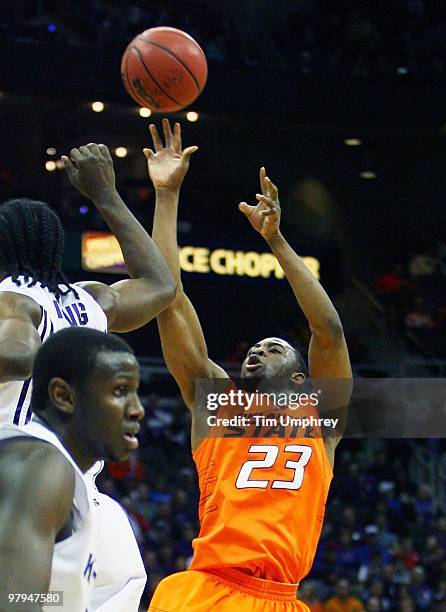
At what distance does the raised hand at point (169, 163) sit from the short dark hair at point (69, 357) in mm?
1972

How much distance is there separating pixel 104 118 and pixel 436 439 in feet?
23.4

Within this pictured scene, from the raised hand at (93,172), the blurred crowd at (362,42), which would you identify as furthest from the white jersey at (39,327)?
the blurred crowd at (362,42)

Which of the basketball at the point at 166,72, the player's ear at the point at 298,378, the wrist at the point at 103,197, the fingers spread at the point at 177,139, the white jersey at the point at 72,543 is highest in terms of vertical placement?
the basketball at the point at 166,72

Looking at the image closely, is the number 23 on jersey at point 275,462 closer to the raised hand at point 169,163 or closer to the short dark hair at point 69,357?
the raised hand at point 169,163

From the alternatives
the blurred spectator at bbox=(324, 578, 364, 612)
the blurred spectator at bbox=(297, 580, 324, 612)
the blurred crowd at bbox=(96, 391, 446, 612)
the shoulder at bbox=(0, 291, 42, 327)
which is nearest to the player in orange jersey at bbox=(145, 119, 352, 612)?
the shoulder at bbox=(0, 291, 42, 327)

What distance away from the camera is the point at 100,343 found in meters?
2.41

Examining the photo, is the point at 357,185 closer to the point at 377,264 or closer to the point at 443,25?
the point at 377,264

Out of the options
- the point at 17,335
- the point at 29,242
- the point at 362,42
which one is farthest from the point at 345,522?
the point at 17,335

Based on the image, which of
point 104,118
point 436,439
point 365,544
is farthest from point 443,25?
point 365,544

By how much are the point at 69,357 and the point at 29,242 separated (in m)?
0.91

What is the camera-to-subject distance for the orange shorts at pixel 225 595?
4297mm

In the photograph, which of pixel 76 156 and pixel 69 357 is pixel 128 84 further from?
pixel 69 357

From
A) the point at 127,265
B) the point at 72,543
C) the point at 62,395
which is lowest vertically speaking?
the point at 72,543

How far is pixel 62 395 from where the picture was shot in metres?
2.40
